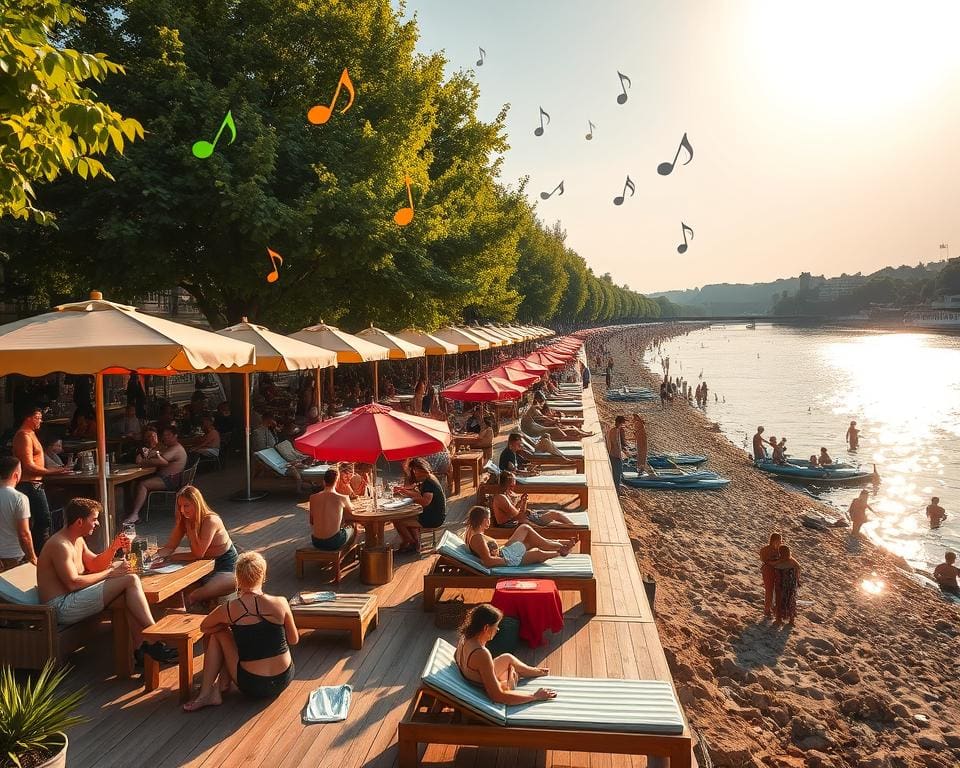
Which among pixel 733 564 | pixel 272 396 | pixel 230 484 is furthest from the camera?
pixel 272 396

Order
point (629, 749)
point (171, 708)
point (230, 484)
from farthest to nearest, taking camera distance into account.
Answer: point (230, 484) < point (171, 708) < point (629, 749)

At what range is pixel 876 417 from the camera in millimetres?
60719

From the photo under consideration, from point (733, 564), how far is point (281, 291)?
13.4m

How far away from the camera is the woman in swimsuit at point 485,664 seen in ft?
16.5

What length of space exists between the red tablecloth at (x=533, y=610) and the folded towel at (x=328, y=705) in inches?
68.3

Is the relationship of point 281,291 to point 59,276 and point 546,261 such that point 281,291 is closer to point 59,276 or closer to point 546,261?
point 59,276

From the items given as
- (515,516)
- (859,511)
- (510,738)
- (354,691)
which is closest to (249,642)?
(354,691)

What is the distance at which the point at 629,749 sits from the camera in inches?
182

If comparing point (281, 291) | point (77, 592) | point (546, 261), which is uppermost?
point (546, 261)

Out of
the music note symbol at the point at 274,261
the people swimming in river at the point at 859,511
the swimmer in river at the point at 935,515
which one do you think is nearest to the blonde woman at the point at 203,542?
the music note symbol at the point at 274,261

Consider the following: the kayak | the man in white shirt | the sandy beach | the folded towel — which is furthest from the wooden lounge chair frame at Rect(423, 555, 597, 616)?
the kayak

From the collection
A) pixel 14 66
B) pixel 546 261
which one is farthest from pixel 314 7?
pixel 546 261

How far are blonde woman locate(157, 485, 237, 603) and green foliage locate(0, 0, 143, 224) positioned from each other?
3060mm

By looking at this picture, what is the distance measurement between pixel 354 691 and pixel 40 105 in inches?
196
